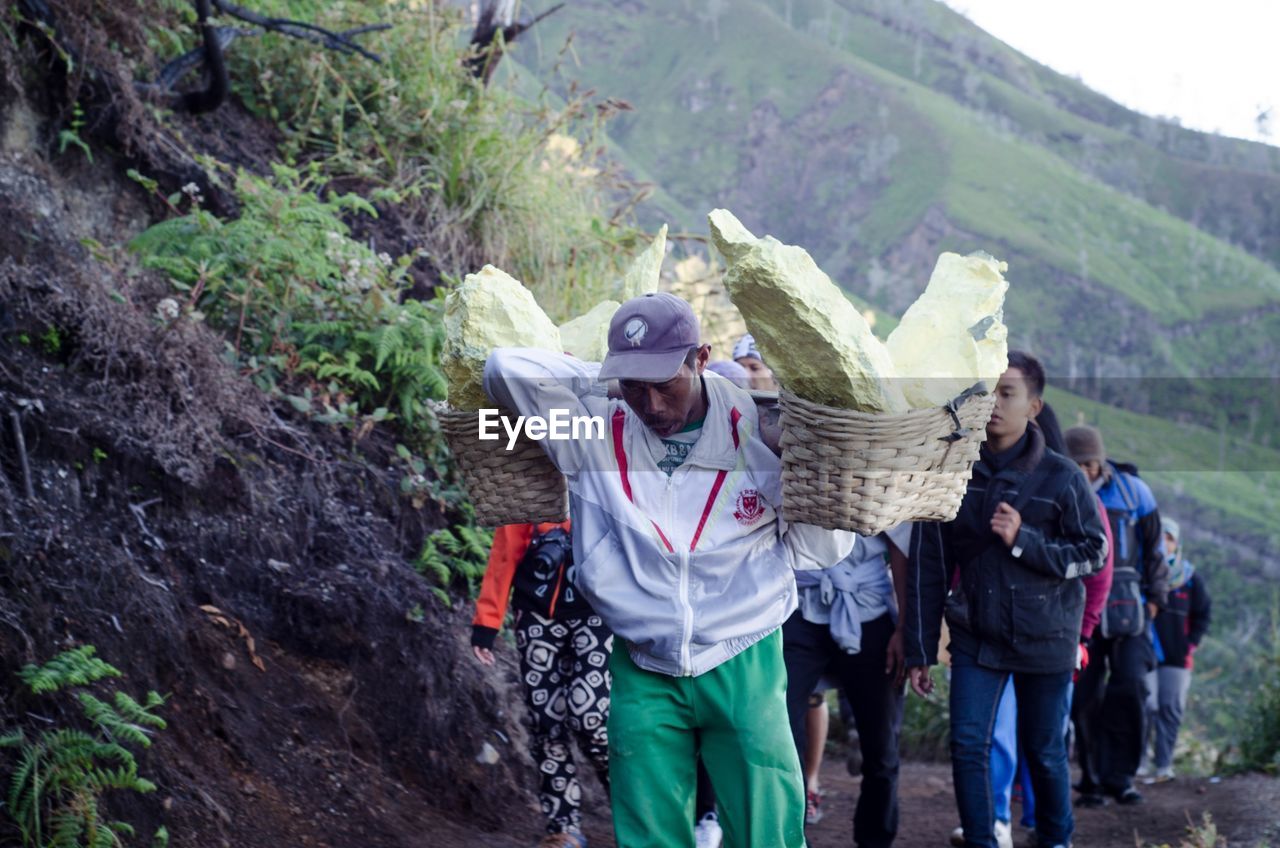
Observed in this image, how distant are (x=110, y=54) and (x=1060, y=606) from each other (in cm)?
638

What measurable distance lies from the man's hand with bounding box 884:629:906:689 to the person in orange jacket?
126 cm

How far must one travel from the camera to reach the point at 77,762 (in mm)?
4254

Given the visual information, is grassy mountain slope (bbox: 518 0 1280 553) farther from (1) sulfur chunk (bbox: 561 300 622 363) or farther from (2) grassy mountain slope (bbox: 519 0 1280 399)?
(1) sulfur chunk (bbox: 561 300 622 363)

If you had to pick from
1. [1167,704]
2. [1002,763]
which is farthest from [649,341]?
[1167,704]

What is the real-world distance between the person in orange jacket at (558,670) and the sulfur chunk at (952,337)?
2259 mm

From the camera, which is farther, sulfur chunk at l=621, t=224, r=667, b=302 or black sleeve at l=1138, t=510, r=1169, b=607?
black sleeve at l=1138, t=510, r=1169, b=607

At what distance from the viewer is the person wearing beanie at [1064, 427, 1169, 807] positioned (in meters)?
7.65

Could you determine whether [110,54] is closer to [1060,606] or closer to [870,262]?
[1060,606]

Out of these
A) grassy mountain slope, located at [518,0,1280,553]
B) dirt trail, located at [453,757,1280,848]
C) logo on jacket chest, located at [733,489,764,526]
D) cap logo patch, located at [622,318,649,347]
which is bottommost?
dirt trail, located at [453,757,1280,848]

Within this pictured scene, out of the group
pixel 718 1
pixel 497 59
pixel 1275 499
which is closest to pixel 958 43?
pixel 718 1

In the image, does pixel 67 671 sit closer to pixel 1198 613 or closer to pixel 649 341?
pixel 649 341

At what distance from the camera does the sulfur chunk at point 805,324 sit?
344 cm

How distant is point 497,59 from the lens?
11.1 meters

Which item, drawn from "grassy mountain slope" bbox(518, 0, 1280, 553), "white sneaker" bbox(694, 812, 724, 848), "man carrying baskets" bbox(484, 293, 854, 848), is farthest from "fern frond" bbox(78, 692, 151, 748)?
"grassy mountain slope" bbox(518, 0, 1280, 553)
